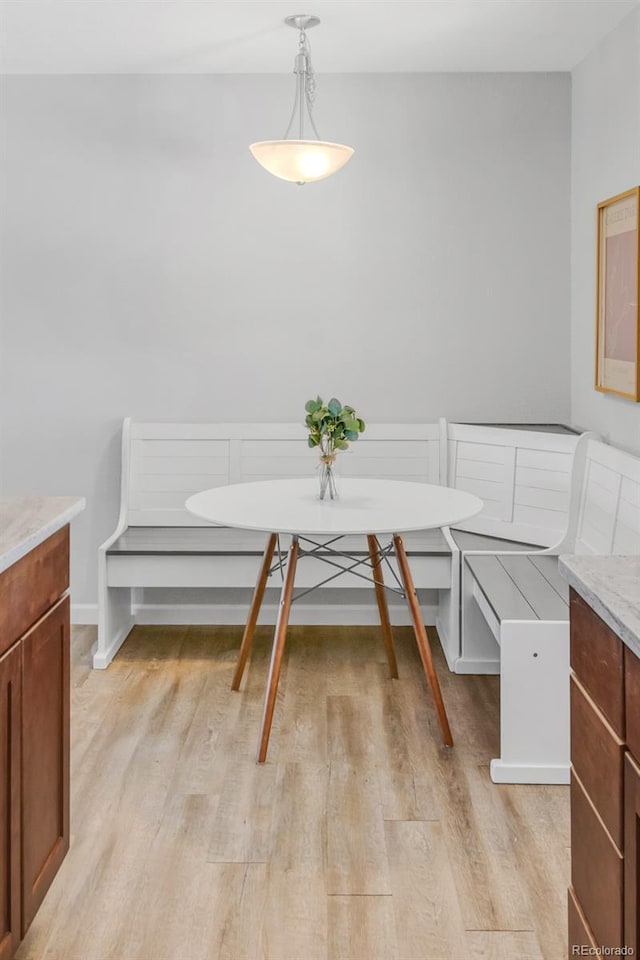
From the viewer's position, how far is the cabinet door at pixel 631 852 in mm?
1325

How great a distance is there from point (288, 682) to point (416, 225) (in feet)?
6.87

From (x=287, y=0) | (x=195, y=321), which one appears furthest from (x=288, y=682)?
(x=287, y=0)

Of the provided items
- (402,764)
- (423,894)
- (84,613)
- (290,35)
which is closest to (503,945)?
(423,894)

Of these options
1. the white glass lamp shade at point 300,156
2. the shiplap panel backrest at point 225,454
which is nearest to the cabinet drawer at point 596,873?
the white glass lamp shade at point 300,156

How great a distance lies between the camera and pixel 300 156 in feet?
10.9

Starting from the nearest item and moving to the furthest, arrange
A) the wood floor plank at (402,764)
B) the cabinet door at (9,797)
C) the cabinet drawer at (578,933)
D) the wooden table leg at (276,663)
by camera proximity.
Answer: the cabinet drawer at (578,933), the cabinet door at (9,797), the wood floor plank at (402,764), the wooden table leg at (276,663)

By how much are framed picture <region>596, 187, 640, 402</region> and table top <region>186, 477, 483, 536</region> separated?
2.52 feet

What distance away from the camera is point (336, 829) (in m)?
2.54

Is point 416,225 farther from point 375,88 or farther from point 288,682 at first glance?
point 288,682

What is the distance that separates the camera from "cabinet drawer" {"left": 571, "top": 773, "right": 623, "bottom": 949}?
4.66ft

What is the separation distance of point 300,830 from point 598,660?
1.32 metres

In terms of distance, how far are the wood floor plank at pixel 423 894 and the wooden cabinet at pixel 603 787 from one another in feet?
1.39

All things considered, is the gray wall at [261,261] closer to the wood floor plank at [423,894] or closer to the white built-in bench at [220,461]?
the white built-in bench at [220,461]

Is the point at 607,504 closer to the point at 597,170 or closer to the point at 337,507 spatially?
the point at 337,507
